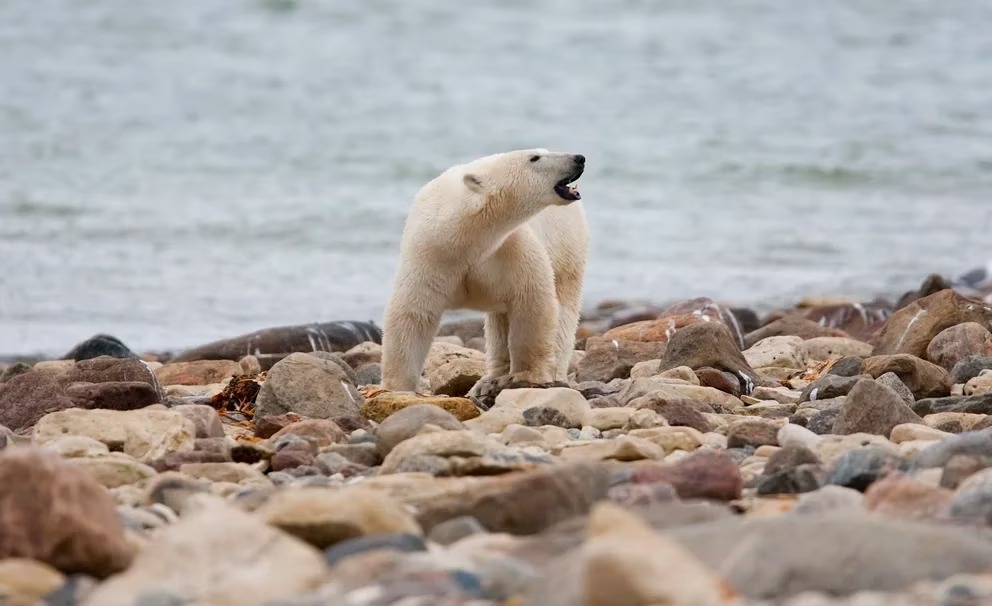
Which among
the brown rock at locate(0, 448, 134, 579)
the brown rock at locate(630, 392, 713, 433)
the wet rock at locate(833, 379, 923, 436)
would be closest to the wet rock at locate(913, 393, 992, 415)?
the wet rock at locate(833, 379, 923, 436)

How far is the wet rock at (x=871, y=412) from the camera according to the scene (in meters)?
5.96

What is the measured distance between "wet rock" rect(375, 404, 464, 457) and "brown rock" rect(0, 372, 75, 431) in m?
1.79

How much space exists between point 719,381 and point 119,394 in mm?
2997

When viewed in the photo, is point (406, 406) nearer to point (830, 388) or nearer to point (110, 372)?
point (110, 372)

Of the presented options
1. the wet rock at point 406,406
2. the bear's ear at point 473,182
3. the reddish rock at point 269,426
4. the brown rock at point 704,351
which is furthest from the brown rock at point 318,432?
the brown rock at point 704,351

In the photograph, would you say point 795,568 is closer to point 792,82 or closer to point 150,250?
point 150,250

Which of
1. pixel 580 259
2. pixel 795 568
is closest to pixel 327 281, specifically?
pixel 580 259

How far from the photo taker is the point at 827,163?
75.4 feet

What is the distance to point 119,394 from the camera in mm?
6828

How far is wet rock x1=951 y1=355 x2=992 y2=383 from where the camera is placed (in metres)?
7.69

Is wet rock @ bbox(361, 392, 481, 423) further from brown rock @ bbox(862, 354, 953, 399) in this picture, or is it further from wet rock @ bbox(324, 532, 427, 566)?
wet rock @ bbox(324, 532, 427, 566)

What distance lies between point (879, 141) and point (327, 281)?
1334 cm

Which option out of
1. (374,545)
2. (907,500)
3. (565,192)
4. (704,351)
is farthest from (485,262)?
(374,545)

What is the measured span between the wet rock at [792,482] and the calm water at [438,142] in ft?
25.8
